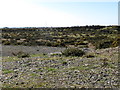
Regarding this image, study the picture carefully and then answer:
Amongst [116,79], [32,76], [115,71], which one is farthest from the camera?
[115,71]

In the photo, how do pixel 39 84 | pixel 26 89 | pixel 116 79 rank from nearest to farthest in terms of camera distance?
pixel 26 89, pixel 39 84, pixel 116 79

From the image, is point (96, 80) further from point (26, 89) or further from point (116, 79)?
point (26, 89)

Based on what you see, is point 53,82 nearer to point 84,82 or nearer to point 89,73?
point 84,82

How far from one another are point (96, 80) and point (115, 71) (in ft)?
8.36

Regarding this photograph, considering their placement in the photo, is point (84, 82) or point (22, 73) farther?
point (22, 73)

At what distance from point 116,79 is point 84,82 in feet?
6.26

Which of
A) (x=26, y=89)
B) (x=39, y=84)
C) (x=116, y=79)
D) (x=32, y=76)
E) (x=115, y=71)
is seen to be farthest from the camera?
(x=115, y=71)

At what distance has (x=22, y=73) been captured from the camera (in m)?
12.6

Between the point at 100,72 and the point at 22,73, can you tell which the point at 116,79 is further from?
the point at 22,73

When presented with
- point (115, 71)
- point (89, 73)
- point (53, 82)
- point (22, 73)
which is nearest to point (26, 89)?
point (53, 82)

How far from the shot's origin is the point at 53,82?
10.3 metres

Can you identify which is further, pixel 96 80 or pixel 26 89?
pixel 96 80

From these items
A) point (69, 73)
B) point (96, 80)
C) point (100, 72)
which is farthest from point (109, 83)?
point (69, 73)

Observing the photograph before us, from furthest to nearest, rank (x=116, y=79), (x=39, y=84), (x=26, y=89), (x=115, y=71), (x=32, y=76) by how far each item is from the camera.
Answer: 1. (x=115, y=71)
2. (x=32, y=76)
3. (x=116, y=79)
4. (x=39, y=84)
5. (x=26, y=89)
